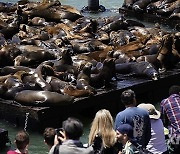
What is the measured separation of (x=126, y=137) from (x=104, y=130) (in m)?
0.26

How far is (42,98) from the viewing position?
1116 centimetres

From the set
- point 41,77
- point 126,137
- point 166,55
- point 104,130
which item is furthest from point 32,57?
point 126,137

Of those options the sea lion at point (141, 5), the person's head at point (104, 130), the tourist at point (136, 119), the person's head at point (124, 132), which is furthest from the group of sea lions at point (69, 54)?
the person's head at point (124, 132)

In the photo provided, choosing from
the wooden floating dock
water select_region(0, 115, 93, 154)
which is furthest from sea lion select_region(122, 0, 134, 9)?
water select_region(0, 115, 93, 154)

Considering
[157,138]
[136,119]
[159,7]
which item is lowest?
[159,7]

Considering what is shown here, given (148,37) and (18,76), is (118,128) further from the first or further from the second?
(148,37)

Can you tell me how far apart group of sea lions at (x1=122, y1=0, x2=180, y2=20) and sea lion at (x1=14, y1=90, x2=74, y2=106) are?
11701mm

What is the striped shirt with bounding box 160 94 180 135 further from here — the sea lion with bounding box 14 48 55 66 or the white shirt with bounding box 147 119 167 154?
the sea lion with bounding box 14 48 55 66

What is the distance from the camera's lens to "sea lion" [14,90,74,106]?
11.2 m

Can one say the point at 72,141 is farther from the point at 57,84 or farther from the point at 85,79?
the point at 85,79

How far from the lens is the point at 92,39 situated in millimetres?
16781

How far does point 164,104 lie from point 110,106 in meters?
5.37

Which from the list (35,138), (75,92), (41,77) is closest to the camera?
(35,138)

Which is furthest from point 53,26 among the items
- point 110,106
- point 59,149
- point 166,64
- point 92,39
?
point 59,149
